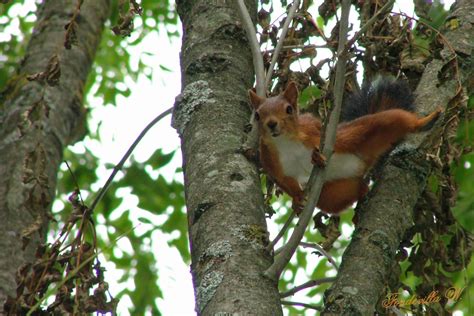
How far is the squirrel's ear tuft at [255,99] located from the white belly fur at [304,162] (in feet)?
2.23

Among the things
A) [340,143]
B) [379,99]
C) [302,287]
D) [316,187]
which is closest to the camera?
[316,187]

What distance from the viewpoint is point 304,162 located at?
327cm

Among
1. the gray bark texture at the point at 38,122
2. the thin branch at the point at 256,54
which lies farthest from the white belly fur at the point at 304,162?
the gray bark texture at the point at 38,122

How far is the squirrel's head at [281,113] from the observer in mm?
2863

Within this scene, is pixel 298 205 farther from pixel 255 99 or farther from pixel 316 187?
pixel 316 187

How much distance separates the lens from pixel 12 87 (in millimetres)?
3846

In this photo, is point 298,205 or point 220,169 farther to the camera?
point 298,205

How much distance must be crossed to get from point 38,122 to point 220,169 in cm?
110

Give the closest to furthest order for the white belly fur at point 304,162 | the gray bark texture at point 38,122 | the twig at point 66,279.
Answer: the twig at point 66,279, the gray bark texture at point 38,122, the white belly fur at point 304,162

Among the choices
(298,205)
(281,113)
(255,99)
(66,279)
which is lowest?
(66,279)

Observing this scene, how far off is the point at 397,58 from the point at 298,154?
26.5 inches

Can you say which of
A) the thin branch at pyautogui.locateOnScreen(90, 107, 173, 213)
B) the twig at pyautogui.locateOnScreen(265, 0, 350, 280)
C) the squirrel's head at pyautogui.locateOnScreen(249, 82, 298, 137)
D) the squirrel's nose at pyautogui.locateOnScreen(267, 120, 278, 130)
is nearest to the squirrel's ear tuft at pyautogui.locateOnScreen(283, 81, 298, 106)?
the squirrel's head at pyautogui.locateOnScreen(249, 82, 298, 137)

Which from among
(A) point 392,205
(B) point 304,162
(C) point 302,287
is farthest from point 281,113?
(C) point 302,287

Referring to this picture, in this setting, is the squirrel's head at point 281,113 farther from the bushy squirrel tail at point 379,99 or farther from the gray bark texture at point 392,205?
the gray bark texture at point 392,205
